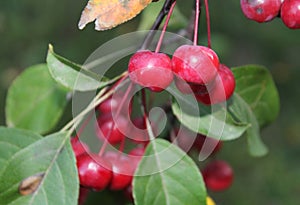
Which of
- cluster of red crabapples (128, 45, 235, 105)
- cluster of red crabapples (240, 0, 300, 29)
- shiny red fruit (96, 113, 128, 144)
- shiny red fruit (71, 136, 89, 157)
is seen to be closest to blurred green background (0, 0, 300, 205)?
shiny red fruit (96, 113, 128, 144)

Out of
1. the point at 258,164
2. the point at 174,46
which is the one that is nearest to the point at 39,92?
the point at 174,46

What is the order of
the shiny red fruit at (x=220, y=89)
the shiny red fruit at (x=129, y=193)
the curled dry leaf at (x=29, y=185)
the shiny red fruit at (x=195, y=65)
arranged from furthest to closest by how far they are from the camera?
the shiny red fruit at (x=129, y=193) → the curled dry leaf at (x=29, y=185) → the shiny red fruit at (x=220, y=89) → the shiny red fruit at (x=195, y=65)

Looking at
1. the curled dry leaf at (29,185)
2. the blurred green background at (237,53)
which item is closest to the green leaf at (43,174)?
the curled dry leaf at (29,185)

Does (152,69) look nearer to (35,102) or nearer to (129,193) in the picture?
(129,193)

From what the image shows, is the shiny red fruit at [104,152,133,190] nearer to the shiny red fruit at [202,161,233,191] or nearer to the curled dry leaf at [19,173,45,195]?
the curled dry leaf at [19,173,45,195]

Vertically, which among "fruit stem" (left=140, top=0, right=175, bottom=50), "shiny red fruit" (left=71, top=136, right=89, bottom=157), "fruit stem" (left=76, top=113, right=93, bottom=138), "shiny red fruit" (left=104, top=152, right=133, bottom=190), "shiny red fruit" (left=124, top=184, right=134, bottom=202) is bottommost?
"shiny red fruit" (left=124, top=184, right=134, bottom=202)

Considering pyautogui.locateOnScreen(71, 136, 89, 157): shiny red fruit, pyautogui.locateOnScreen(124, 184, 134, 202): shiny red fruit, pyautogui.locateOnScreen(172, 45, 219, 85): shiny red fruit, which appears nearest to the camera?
pyautogui.locateOnScreen(172, 45, 219, 85): shiny red fruit

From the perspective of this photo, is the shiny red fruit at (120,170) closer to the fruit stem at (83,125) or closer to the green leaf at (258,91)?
the fruit stem at (83,125)
